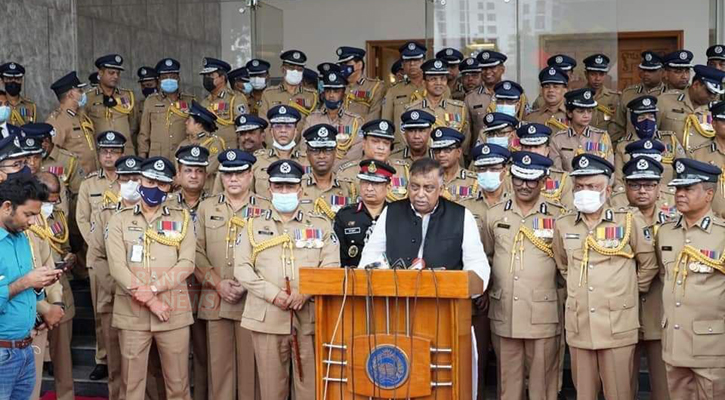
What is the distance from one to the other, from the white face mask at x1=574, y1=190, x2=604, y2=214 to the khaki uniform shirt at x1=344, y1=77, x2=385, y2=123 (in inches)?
159

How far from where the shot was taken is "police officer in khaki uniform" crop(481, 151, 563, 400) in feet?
21.5

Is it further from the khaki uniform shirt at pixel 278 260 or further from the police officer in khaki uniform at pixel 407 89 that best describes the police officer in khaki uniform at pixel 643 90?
the khaki uniform shirt at pixel 278 260

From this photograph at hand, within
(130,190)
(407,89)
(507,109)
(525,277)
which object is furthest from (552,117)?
(130,190)

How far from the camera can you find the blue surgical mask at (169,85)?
34.2 feet

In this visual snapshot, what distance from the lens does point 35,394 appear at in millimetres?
6512

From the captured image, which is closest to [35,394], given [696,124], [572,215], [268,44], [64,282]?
[64,282]

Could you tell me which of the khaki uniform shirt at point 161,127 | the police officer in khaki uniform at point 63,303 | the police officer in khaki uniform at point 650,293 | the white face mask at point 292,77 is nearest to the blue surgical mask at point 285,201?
the police officer in khaki uniform at point 63,303

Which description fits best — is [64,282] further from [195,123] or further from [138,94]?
[138,94]

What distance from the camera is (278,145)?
8.30 meters

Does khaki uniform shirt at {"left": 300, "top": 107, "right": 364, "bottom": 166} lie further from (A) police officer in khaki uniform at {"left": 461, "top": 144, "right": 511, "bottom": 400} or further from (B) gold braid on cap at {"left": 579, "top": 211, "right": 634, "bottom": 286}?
(B) gold braid on cap at {"left": 579, "top": 211, "right": 634, "bottom": 286}

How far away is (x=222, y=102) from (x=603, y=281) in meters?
5.15

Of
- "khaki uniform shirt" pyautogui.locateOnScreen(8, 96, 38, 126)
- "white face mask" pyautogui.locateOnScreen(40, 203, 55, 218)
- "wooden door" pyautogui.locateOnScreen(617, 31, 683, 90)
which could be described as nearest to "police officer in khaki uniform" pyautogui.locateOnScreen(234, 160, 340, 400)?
"white face mask" pyautogui.locateOnScreen(40, 203, 55, 218)

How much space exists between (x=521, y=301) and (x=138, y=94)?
7.18 m

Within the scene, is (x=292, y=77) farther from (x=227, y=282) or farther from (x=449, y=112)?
(x=227, y=282)
